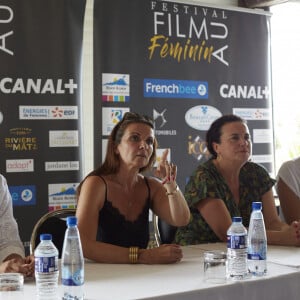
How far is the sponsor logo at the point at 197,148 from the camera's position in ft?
15.3

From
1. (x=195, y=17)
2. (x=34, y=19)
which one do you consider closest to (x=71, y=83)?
(x=34, y=19)

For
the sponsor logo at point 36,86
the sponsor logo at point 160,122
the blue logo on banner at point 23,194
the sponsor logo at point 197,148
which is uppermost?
the sponsor logo at point 36,86

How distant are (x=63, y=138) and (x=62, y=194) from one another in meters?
0.40

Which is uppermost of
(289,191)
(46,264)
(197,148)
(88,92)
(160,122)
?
(88,92)

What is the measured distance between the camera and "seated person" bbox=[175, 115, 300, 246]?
2.75 metres

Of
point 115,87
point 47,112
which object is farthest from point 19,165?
point 115,87

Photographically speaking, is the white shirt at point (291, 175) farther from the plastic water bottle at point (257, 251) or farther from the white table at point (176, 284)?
the plastic water bottle at point (257, 251)

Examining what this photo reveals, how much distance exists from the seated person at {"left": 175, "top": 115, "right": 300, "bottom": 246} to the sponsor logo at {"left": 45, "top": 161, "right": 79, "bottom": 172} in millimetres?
1315

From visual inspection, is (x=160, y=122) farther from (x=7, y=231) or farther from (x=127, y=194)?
(x=7, y=231)

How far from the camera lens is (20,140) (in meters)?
3.91

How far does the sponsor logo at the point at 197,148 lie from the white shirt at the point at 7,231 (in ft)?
7.88

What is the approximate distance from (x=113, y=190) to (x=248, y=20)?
9.65 feet

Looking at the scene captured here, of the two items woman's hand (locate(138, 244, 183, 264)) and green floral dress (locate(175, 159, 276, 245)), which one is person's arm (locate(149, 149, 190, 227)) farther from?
woman's hand (locate(138, 244, 183, 264))

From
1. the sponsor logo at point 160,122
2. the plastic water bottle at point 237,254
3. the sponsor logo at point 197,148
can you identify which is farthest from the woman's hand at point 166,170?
the sponsor logo at point 197,148
